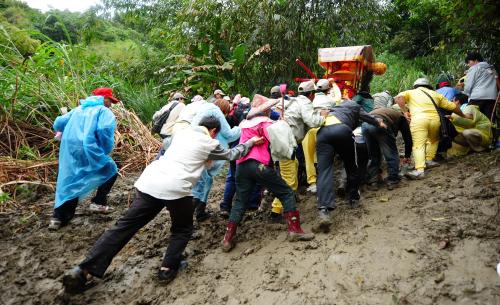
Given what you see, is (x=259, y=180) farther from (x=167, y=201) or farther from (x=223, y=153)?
(x=167, y=201)

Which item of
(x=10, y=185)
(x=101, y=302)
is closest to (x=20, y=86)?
(x=10, y=185)

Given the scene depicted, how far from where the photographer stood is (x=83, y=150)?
4.62 metres

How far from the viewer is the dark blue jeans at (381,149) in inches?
199

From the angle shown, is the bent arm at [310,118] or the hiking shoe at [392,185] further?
the hiking shoe at [392,185]

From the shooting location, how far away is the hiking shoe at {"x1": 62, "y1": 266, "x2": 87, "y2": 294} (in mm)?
3328

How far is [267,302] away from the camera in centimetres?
302

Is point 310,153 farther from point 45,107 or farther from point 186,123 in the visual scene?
point 45,107

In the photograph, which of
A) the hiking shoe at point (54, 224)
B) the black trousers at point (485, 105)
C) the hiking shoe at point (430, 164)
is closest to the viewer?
the hiking shoe at point (54, 224)

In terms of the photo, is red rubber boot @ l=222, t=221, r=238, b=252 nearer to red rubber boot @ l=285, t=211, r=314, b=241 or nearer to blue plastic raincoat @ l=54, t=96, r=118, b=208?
red rubber boot @ l=285, t=211, r=314, b=241

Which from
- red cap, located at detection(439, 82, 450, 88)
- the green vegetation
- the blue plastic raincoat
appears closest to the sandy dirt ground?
the blue plastic raincoat

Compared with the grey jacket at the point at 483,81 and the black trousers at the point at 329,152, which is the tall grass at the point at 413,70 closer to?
the grey jacket at the point at 483,81

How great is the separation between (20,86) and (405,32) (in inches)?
502

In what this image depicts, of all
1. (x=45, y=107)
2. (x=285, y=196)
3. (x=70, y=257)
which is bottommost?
(x=70, y=257)

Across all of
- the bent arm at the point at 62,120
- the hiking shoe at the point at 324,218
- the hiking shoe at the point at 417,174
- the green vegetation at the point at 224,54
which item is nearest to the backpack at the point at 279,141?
the hiking shoe at the point at 324,218
